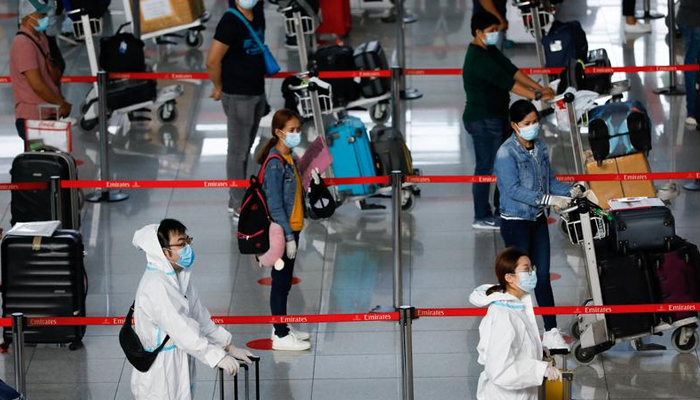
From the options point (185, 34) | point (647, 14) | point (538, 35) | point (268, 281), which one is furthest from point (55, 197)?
point (647, 14)

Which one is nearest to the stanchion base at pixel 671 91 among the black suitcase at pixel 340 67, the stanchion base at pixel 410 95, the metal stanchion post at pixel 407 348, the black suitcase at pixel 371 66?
the stanchion base at pixel 410 95

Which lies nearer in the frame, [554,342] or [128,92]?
[554,342]

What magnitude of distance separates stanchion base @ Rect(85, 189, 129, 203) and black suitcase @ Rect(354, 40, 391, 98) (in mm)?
2375

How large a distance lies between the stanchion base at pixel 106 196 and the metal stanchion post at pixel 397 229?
305 cm

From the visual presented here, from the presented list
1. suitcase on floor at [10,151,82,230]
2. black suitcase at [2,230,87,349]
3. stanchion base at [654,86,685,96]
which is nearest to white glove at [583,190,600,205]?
black suitcase at [2,230,87,349]

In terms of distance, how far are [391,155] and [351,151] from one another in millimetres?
309

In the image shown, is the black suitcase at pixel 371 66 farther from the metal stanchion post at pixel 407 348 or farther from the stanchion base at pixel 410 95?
the metal stanchion post at pixel 407 348

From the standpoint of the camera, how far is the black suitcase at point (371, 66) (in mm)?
12438

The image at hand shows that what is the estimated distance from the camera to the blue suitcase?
1066cm

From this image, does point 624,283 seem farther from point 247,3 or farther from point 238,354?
point 247,3

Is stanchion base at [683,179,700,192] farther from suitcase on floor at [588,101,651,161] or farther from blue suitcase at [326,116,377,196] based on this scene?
blue suitcase at [326,116,377,196]

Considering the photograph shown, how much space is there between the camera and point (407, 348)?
23.9 feet

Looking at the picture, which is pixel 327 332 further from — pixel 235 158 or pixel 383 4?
pixel 383 4

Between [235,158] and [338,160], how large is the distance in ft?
2.62
